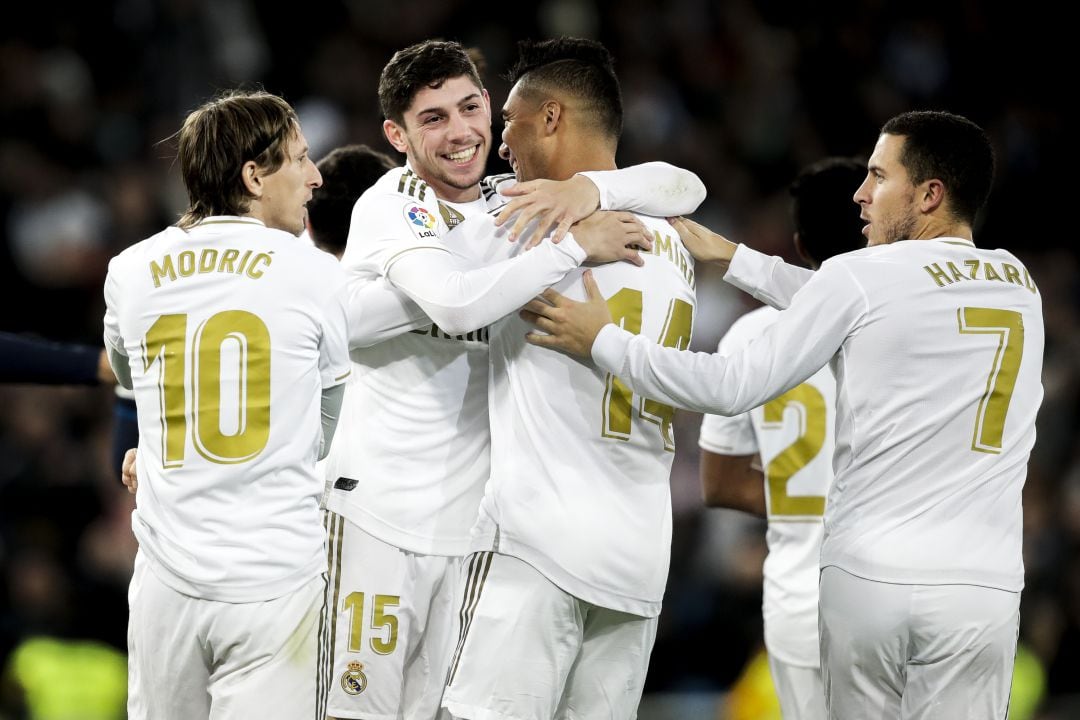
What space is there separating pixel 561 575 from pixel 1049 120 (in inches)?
405

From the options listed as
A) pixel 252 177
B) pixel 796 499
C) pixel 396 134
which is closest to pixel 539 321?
pixel 252 177

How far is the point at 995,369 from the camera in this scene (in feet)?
12.3

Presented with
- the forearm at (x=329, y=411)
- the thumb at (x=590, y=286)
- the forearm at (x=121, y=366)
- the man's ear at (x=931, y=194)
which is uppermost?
the man's ear at (x=931, y=194)

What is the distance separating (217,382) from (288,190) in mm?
608

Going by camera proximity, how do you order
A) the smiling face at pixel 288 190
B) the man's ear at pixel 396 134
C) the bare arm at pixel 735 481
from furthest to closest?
1. the bare arm at pixel 735 481
2. the man's ear at pixel 396 134
3. the smiling face at pixel 288 190

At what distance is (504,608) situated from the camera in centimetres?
372

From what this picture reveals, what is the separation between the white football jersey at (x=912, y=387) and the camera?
12.1 feet

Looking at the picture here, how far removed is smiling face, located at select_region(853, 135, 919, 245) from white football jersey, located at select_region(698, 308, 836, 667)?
1.06m

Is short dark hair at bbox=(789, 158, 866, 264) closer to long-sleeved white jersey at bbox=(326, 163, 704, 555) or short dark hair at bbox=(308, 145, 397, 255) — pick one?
long-sleeved white jersey at bbox=(326, 163, 704, 555)

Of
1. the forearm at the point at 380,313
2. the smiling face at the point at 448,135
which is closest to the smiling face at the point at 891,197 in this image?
the smiling face at the point at 448,135

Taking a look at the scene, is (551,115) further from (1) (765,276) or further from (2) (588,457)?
(2) (588,457)

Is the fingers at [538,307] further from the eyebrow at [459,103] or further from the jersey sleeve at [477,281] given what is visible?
the eyebrow at [459,103]

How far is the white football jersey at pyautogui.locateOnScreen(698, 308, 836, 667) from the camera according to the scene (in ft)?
16.4

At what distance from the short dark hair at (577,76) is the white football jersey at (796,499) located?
120 cm
